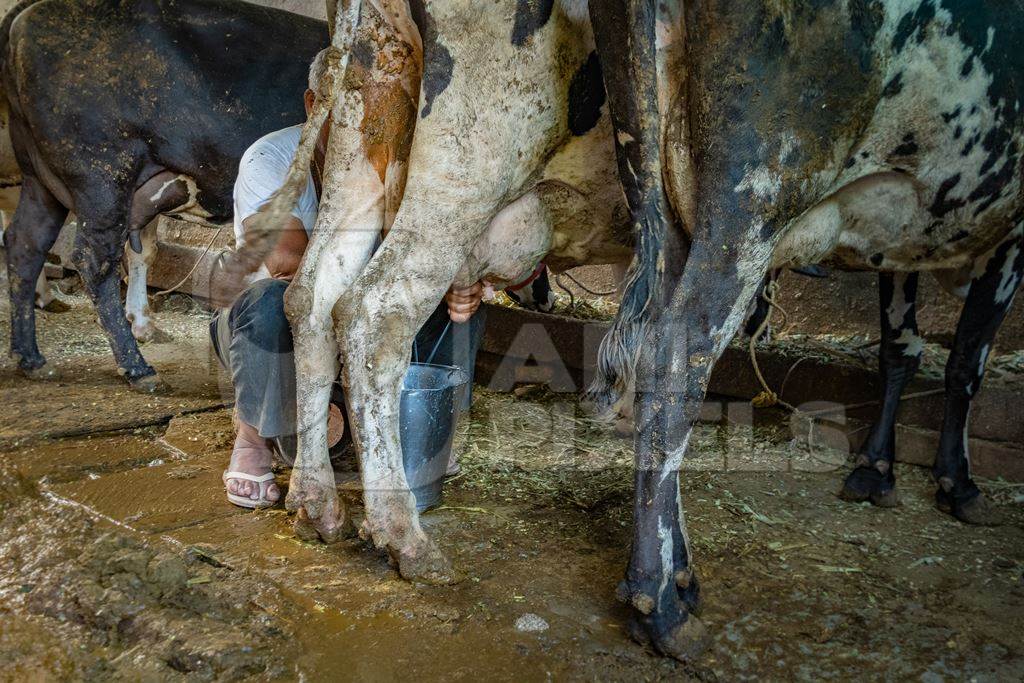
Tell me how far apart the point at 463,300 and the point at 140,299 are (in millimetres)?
3632

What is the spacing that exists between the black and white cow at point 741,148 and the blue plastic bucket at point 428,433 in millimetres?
622

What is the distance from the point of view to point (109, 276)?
183 inches

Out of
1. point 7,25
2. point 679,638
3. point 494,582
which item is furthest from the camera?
point 7,25

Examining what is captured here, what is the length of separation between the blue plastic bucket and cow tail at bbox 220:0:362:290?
679mm

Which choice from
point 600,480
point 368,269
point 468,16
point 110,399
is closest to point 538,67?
point 468,16

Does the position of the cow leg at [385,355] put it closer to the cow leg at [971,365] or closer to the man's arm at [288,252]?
the man's arm at [288,252]

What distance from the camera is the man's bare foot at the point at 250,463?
9.58 ft

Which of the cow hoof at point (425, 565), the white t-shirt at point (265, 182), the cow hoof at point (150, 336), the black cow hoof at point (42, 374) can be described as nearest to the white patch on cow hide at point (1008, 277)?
the cow hoof at point (425, 565)

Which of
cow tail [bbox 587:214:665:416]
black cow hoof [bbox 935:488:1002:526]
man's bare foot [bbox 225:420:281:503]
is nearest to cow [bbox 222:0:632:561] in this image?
man's bare foot [bbox 225:420:281:503]

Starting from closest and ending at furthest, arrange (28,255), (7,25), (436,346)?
(436,346) → (7,25) → (28,255)

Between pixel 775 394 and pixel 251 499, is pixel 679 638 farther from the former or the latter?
pixel 775 394

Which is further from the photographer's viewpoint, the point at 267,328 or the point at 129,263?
the point at 129,263

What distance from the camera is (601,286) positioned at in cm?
579

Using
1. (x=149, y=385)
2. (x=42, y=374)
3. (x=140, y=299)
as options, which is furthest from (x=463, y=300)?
(x=140, y=299)
